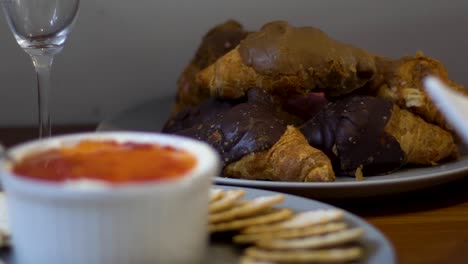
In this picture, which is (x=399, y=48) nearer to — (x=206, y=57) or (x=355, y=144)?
(x=206, y=57)

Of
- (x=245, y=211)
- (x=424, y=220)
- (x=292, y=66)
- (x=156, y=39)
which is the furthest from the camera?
(x=156, y=39)

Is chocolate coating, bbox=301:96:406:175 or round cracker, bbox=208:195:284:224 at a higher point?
round cracker, bbox=208:195:284:224

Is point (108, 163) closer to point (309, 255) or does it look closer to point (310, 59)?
point (309, 255)

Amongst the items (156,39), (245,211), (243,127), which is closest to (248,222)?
(245,211)

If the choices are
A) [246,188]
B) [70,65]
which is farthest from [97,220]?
[70,65]

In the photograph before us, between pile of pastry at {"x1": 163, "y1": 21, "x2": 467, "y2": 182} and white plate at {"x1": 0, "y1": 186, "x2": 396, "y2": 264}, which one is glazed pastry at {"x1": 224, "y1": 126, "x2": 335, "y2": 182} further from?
white plate at {"x1": 0, "y1": 186, "x2": 396, "y2": 264}

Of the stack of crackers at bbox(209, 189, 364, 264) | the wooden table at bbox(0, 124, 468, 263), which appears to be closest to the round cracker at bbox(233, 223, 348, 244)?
the stack of crackers at bbox(209, 189, 364, 264)
